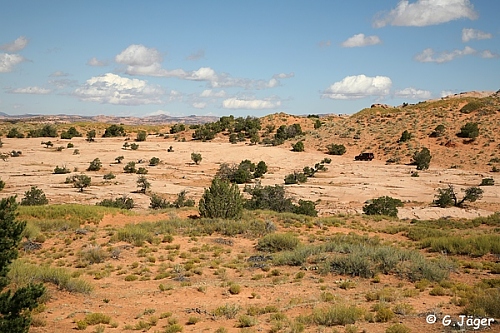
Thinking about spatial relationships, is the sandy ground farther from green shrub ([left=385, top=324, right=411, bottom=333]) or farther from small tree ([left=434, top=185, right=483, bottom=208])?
green shrub ([left=385, top=324, right=411, bottom=333])

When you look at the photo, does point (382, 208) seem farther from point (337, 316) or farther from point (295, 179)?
point (337, 316)

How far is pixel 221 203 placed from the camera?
72.6 feet

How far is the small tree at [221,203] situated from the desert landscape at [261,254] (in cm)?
57

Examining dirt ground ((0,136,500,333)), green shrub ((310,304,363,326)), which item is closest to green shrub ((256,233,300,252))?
dirt ground ((0,136,500,333))

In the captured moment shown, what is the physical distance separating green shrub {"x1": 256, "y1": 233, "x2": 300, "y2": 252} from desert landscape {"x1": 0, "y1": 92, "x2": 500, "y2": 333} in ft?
0.18

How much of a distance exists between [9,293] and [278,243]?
10.9 meters

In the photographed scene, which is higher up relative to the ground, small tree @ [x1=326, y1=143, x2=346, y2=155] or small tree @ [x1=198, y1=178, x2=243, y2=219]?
small tree @ [x1=326, y1=143, x2=346, y2=155]

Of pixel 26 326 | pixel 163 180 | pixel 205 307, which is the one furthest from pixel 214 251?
pixel 163 180

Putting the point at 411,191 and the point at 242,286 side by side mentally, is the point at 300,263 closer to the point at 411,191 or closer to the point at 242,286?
the point at 242,286

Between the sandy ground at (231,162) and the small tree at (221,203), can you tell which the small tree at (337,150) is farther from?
the small tree at (221,203)

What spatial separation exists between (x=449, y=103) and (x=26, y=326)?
70.0 meters

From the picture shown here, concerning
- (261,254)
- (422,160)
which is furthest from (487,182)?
(261,254)

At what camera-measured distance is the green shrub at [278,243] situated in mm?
16766

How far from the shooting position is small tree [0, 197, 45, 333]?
23.1ft
